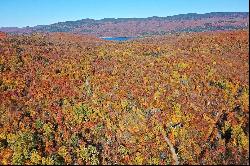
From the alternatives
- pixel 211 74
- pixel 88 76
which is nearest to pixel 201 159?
pixel 211 74

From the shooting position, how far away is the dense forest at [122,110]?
→ 2186 cm

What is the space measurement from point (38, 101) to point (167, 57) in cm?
1538

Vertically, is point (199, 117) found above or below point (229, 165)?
above

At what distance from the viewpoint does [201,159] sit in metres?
21.7

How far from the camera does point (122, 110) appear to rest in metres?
25.8

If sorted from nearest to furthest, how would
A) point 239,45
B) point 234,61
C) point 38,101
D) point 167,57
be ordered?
point 38,101 → point 234,61 → point 167,57 → point 239,45

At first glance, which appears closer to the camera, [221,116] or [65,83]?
[221,116]

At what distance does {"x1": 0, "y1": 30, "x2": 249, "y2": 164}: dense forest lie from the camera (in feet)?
71.7

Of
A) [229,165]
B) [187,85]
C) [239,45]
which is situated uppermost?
[239,45]

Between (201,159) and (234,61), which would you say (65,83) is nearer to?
(201,159)

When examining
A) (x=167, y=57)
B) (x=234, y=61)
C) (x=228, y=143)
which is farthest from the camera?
(x=167, y=57)

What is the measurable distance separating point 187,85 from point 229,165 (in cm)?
948

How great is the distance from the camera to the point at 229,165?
20.5 meters

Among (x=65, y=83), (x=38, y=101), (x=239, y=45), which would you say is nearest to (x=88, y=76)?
(x=65, y=83)
